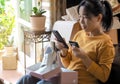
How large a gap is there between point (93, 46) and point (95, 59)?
88 millimetres

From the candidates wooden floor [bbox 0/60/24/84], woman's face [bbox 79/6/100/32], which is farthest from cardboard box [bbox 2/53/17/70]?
woman's face [bbox 79/6/100/32]

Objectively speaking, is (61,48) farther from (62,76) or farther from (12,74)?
(12,74)

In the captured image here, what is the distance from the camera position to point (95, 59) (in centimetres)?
165

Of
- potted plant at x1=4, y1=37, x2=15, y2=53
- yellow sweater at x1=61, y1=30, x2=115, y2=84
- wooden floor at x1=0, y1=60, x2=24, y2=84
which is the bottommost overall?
wooden floor at x1=0, y1=60, x2=24, y2=84

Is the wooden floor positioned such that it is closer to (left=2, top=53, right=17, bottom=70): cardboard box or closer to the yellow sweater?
(left=2, top=53, right=17, bottom=70): cardboard box

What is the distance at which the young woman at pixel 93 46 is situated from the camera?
1576mm

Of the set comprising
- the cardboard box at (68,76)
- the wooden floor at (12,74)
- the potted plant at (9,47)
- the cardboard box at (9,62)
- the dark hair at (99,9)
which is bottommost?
the wooden floor at (12,74)

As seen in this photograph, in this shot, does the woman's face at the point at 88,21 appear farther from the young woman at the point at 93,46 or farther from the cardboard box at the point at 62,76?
the cardboard box at the point at 62,76

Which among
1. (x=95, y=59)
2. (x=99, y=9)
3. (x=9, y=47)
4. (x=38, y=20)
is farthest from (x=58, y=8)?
(x=95, y=59)

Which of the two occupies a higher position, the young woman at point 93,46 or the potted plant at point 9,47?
the young woman at point 93,46

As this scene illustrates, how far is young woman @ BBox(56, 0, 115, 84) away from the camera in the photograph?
1576 millimetres

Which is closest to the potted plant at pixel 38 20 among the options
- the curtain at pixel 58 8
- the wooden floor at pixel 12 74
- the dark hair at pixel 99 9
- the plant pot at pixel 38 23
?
the plant pot at pixel 38 23

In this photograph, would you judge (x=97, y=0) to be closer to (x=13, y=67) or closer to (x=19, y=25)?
(x=13, y=67)

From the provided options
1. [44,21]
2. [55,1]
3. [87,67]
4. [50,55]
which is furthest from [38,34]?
[87,67]
